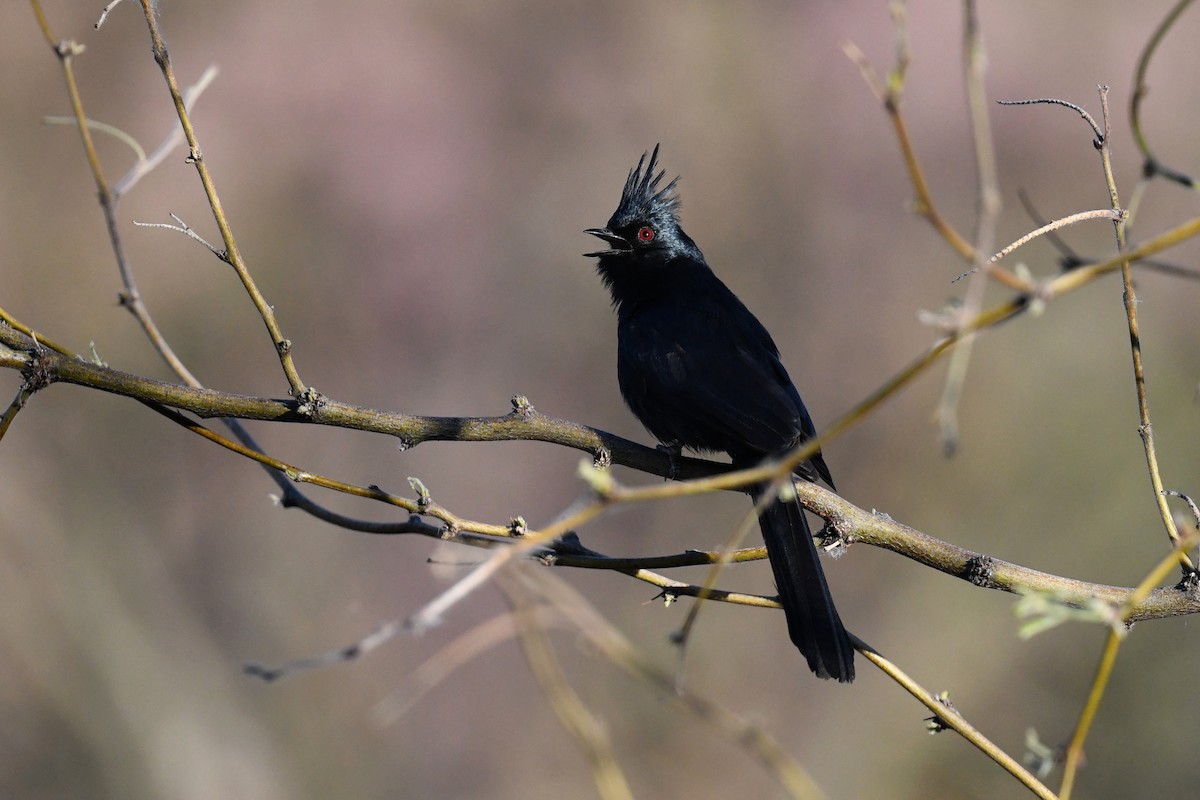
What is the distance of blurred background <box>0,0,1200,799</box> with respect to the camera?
707 centimetres

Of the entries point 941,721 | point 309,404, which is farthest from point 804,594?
point 309,404

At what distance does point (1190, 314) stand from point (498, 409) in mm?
5049

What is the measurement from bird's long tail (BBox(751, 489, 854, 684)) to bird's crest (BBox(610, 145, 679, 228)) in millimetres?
1918

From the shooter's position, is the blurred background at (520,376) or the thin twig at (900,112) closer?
the thin twig at (900,112)

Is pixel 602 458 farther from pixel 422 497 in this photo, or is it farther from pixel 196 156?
pixel 196 156

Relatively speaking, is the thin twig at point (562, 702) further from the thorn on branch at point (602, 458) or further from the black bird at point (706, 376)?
the black bird at point (706, 376)

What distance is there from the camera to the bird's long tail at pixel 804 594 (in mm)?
2865

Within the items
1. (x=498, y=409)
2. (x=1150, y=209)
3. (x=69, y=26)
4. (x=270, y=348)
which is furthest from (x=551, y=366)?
(x=1150, y=209)

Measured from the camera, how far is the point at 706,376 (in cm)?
405

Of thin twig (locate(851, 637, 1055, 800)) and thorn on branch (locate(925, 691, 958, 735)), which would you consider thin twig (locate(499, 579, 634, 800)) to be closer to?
thin twig (locate(851, 637, 1055, 800))

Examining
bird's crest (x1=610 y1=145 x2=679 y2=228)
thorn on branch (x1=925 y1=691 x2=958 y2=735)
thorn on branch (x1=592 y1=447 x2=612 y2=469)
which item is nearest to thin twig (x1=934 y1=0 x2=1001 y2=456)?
thorn on branch (x1=925 y1=691 x2=958 y2=735)

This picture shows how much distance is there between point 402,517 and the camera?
8.16m

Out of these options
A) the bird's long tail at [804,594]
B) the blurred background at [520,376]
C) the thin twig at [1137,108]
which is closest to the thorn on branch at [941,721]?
the bird's long tail at [804,594]

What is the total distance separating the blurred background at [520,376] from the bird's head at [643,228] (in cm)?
267
